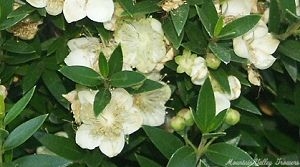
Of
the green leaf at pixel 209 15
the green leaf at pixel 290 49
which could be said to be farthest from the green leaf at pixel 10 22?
the green leaf at pixel 290 49

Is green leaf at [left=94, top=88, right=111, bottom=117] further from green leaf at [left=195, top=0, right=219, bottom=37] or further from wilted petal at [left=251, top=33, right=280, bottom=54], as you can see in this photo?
wilted petal at [left=251, top=33, right=280, bottom=54]

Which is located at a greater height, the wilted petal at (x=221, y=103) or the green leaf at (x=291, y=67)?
the wilted petal at (x=221, y=103)

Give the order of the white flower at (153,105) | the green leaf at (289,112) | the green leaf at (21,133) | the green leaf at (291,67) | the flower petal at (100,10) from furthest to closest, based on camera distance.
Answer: the green leaf at (289,112), the green leaf at (291,67), the white flower at (153,105), the flower petal at (100,10), the green leaf at (21,133)

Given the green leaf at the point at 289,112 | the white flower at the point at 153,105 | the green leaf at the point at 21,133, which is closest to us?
the green leaf at the point at 21,133

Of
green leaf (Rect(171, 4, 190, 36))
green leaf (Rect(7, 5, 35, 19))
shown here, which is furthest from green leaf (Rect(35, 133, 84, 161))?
green leaf (Rect(171, 4, 190, 36))

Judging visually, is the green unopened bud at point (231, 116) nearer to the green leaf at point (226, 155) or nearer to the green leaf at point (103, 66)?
the green leaf at point (226, 155)

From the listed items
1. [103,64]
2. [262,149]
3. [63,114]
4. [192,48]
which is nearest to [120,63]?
[103,64]

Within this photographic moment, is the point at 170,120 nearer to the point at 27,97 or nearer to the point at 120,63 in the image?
the point at 120,63
